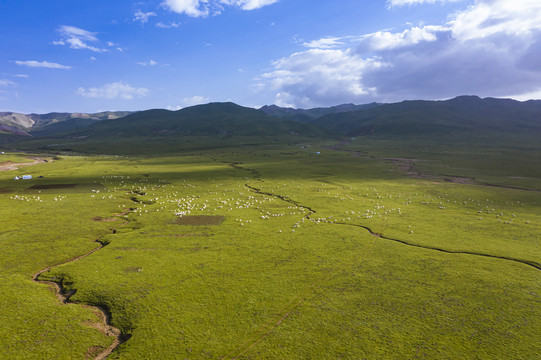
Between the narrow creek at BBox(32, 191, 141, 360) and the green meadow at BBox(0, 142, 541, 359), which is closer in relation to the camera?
the narrow creek at BBox(32, 191, 141, 360)

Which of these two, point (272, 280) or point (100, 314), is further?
point (272, 280)

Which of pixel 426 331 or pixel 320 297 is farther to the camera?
pixel 320 297

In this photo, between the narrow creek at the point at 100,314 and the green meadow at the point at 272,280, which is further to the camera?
the green meadow at the point at 272,280

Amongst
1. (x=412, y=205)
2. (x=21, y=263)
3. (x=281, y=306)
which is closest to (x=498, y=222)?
(x=412, y=205)

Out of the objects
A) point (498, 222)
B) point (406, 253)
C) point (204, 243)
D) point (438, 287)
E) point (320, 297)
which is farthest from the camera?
point (498, 222)

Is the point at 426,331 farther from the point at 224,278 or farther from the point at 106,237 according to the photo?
the point at 106,237

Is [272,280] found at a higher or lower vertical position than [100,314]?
higher

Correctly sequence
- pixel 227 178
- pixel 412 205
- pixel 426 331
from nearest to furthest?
pixel 426 331 → pixel 412 205 → pixel 227 178
